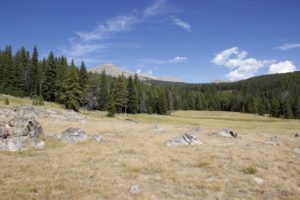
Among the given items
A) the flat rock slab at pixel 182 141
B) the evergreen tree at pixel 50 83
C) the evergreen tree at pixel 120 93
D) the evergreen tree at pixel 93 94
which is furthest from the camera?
the evergreen tree at pixel 93 94

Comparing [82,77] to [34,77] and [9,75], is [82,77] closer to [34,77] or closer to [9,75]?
[34,77]

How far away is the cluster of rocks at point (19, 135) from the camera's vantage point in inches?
697

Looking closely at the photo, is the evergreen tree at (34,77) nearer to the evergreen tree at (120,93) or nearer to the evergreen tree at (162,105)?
the evergreen tree at (120,93)

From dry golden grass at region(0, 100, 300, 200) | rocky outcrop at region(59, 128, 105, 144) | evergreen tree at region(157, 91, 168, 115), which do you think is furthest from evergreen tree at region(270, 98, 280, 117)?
rocky outcrop at region(59, 128, 105, 144)

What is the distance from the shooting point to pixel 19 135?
19.1 m

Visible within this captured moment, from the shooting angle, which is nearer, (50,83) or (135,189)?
(135,189)

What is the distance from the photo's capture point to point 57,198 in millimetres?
9758

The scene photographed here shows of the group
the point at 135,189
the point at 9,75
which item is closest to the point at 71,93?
the point at 9,75

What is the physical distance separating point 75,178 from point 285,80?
720 ft

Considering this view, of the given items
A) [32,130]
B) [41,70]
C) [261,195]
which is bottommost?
[261,195]

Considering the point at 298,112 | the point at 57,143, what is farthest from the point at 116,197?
the point at 298,112

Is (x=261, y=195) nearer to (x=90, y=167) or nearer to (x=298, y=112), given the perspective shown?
(x=90, y=167)

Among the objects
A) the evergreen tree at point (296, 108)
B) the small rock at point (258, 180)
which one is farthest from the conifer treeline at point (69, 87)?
the small rock at point (258, 180)

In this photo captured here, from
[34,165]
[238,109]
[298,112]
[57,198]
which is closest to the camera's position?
[57,198]
